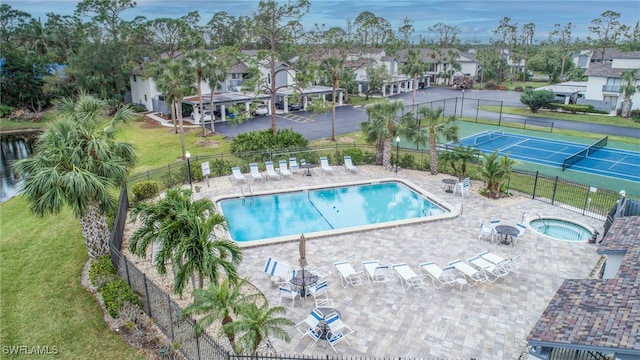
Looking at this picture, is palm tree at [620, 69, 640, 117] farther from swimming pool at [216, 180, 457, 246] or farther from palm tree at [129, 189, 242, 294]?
palm tree at [129, 189, 242, 294]

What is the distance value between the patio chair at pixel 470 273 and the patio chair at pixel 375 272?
2.25 m

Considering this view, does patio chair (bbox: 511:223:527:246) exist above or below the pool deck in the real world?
above

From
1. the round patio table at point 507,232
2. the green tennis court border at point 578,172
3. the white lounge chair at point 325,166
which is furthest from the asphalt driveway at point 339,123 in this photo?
the round patio table at point 507,232

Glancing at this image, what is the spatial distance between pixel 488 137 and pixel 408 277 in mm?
27474

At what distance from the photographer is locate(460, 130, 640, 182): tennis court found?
27672 mm

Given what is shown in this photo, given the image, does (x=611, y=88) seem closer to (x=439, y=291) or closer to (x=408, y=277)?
(x=439, y=291)

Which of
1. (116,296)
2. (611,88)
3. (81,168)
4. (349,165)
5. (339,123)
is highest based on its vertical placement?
(611,88)

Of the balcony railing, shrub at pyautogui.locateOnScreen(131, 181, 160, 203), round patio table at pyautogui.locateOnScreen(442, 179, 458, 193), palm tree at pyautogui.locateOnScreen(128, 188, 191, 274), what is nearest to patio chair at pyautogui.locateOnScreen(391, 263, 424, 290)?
palm tree at pyautogui.locateOnScreen(128, 188, 191, 274)

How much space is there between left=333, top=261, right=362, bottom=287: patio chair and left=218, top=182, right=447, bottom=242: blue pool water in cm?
468

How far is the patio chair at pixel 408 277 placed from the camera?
13204 mm

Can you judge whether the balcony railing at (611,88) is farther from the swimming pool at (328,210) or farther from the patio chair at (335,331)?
the patio chair at (335,331)

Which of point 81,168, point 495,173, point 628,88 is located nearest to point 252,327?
point 81,168

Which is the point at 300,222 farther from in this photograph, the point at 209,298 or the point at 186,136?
the point at 186,136

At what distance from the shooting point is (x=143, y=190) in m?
20.5
